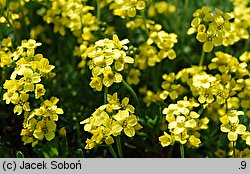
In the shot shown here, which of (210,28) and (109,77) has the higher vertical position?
(210,28)

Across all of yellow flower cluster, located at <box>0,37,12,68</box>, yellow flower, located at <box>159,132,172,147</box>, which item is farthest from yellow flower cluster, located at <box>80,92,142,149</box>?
yellow flower cluster, located at <box>0,37,12,68</box>

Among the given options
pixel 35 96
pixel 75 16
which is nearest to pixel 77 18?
pixel 75 16

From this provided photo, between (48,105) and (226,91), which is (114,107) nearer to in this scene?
(48,105)

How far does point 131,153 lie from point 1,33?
0.85 metres

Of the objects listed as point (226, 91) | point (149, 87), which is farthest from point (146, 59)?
point (226, 91)

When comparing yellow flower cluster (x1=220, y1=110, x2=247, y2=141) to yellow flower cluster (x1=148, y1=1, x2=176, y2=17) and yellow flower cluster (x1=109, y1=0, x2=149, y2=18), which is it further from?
yellow flower cluster (x1=148, y1=1, x2=176, y2=17)

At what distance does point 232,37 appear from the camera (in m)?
2.39

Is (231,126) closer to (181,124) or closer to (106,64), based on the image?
(181,124)

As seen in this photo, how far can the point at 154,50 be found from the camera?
2.37m

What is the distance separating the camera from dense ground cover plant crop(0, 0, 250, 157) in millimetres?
1884

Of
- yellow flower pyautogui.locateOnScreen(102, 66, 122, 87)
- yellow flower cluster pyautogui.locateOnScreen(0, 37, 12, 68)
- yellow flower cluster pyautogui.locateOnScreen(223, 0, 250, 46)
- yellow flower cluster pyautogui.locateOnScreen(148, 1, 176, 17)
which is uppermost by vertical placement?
yellow flower cluster pyautogui.locateOnScreen(148, 1, 176, 17)

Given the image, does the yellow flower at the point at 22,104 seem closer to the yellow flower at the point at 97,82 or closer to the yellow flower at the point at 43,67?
the yellow flower at the point at 43,67

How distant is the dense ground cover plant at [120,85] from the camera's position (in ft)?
6.18

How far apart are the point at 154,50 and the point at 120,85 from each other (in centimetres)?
26
